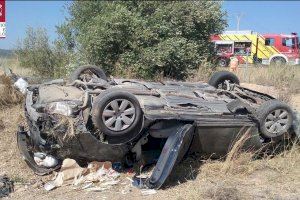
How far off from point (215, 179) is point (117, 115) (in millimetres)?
1737

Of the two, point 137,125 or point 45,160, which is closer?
point 137,125

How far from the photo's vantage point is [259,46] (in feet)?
111

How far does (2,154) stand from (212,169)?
342 centimetres

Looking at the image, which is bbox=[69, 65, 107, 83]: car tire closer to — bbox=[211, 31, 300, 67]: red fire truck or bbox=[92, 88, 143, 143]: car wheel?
bbox=[92, 88, 143, 143]: car wheel

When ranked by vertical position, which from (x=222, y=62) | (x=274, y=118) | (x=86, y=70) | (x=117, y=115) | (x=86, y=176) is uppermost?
(x=222, y=62)

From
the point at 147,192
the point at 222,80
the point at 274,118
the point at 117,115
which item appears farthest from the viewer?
the point at 222,80

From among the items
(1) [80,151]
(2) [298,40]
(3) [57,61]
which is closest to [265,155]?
(1) [80,151]

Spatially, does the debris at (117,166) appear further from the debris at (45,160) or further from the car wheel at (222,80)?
the car wheel at (222,80)

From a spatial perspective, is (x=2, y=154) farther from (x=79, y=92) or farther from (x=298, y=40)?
(x=298, y=40)

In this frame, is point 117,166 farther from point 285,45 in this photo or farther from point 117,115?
point 285,45

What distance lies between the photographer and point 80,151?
233 inches

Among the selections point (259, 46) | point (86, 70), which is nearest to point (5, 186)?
point (86, 70)

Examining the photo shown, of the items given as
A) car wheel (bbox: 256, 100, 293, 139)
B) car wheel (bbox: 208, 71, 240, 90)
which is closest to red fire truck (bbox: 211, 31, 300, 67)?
car wheel (bbox: 208, 71, 240, 90)

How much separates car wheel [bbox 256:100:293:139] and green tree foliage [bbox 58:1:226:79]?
6.28 metres
